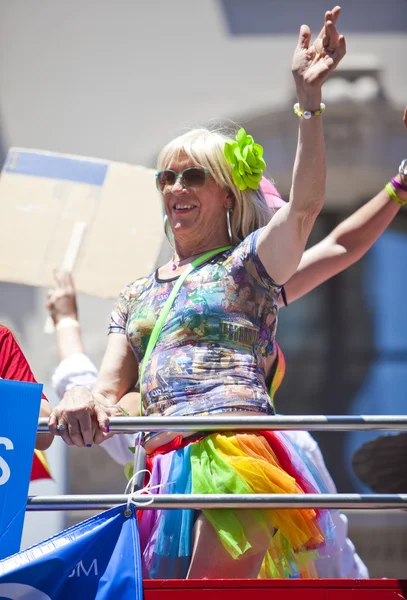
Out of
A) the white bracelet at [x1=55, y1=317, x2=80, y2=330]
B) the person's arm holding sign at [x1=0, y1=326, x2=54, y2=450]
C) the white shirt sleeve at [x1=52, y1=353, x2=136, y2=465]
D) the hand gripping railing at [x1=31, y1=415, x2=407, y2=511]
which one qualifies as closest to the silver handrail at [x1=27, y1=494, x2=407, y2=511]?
the hand gripping railing at [x1=31, y1=415, x2=407, y2=511]

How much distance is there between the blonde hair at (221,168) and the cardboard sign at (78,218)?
4.77 feet

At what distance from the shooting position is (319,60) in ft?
7.07

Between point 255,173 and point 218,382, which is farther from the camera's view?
point 255,173

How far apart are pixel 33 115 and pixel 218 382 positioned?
356 cm

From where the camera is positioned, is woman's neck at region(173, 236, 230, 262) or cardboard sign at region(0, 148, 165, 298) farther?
cardboard sign at region(0, 148, 165, 298)

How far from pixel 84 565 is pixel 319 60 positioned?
4.50 feet

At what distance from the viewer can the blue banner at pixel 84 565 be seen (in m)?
1.91

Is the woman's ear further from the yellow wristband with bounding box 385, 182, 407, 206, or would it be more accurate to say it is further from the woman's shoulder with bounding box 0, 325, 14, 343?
the woman's shoulder with bounding box 0, 325, 14, 343

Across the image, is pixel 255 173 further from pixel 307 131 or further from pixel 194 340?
pixel 194 340

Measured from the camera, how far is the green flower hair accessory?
2.52 metres

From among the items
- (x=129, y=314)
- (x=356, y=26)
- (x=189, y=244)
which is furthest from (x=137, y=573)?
(x=356, y=26)

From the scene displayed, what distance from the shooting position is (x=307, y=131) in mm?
2160

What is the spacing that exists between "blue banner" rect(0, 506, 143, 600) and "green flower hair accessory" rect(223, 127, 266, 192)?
3.45 ft

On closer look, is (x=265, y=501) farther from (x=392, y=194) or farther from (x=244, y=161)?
(x=392, y=194)
